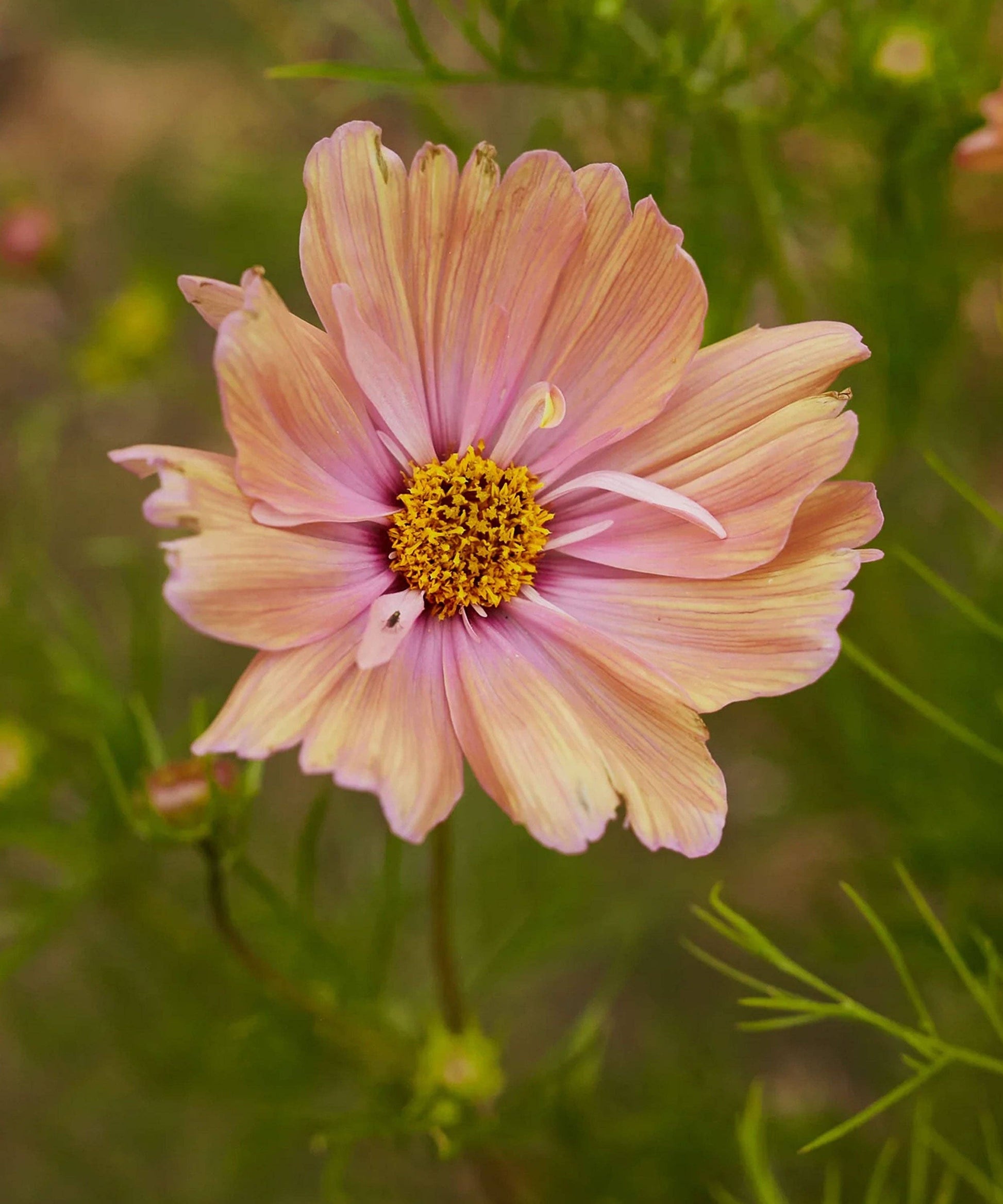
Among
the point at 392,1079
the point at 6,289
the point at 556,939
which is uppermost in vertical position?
the point at 6,289

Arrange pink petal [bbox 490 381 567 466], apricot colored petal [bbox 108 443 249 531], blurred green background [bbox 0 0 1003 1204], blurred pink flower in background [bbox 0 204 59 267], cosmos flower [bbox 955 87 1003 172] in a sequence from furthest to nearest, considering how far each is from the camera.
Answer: blurred pink flower in background [bbox 0 204 59 267] → blurred green background [bbox 0 0 1003 1204] → cosmos flower [bbox 955 87 1003 172] → pink petal [bbox 490 381 567 466] → apricot colored petal [bbox 108 443 249 531]

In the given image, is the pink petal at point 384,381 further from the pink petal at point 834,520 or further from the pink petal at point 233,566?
the pink petal at point 834,520

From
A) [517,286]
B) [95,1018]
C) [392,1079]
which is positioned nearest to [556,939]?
[392,1079]

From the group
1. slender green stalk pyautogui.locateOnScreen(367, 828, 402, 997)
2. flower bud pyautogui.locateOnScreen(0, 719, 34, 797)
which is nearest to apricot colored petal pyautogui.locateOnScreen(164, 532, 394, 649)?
slender green stalk pyautogui.locateOnScreen(367, 828, 402, 997)

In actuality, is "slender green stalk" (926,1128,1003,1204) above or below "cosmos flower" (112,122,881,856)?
below

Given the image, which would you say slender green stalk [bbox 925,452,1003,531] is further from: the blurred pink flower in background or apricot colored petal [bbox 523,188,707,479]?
the blurred pink flower in background

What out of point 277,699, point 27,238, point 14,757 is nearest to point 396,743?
point 277,699

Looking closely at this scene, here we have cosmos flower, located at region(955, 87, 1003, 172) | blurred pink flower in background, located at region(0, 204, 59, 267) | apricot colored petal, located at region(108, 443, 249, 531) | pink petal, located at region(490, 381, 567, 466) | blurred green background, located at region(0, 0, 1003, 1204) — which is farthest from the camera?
blurred pink flower in background, located at region(0, 204, 59, 267)

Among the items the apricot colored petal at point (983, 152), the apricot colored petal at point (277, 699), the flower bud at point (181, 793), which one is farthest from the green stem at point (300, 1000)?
the apricot colored petal at point (983, 152)

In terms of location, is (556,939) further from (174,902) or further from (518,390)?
(518,390)

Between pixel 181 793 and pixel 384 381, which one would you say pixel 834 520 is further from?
pixel 181 793
